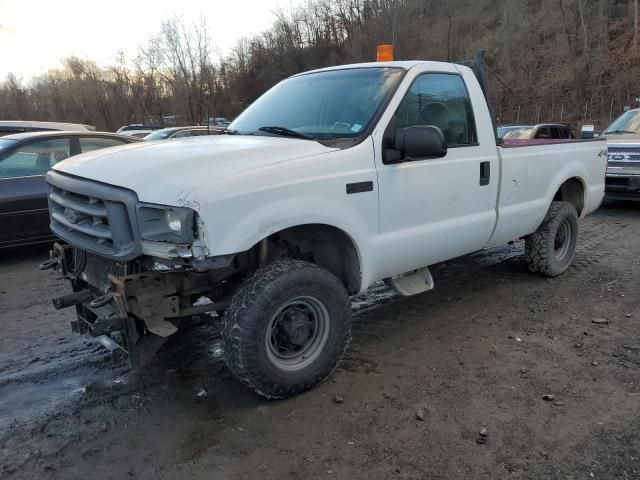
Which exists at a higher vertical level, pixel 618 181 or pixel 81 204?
pixel 81 204

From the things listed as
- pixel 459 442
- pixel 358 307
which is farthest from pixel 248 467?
pixel 358 307

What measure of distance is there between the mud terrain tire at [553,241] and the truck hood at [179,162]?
3.25 meters

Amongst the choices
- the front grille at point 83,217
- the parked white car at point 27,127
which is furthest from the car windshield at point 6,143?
the front grille at point 83,217

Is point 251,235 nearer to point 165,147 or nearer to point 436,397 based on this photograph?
point 165,147

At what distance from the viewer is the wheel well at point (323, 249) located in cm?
357

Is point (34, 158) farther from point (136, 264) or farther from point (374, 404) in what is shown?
point (374, 404)

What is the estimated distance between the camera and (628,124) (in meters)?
11.0

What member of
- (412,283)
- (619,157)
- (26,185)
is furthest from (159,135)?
(412,283)

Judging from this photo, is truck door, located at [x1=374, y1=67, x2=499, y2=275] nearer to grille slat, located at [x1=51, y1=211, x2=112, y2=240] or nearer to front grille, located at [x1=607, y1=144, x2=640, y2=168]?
grille slat, located at [x1=51, y1=211, x2=112, y2=240]

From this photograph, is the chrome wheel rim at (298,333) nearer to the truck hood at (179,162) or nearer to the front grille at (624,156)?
the truck hood at (179,162)

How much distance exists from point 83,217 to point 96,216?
0.25 m

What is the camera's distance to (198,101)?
3253 centimetres

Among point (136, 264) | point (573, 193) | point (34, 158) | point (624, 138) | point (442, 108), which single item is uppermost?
point (442, 108)

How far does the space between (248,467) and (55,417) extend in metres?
1.34
